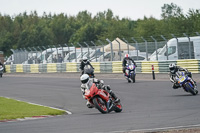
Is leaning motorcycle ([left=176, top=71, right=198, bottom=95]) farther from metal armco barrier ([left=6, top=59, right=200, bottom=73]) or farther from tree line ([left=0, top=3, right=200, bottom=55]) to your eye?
tree line ([left=0, top=3, right=200, bottom=55])

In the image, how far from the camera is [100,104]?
13625mm

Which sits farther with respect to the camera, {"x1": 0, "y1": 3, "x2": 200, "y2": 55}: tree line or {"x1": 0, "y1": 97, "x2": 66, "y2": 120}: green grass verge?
{"x1": 0, "y1": 3, "x2": 200, "y2": 55}: tree line

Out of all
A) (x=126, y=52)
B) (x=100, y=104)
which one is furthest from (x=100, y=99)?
(x=126, y=52)

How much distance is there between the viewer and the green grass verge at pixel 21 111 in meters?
14.5

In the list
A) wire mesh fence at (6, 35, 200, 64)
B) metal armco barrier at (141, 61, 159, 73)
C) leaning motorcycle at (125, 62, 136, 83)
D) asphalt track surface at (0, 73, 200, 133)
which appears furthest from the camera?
metal armco barrier at (141, 61, 159, 73)

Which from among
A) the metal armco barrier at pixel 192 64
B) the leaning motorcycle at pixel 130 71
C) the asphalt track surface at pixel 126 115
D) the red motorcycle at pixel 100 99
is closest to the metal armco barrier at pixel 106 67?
the metal armco barrier at pixel 192 64

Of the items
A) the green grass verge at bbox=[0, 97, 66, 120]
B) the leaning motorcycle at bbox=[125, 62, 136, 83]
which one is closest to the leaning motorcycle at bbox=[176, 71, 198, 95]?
the green grass verge at bbox=[0, 97, 66, 120]

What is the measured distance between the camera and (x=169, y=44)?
105 feet

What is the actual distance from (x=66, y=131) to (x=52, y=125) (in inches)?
54.7

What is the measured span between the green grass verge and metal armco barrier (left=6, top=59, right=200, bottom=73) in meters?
13.6

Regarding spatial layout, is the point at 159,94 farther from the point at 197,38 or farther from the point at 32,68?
the point at 32,68

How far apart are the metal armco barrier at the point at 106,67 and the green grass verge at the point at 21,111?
13.6 m

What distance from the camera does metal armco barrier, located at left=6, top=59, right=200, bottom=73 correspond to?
96.1 feet

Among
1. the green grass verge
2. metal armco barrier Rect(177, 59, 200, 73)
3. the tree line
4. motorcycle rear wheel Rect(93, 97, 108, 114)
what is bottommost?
the green grass verge
